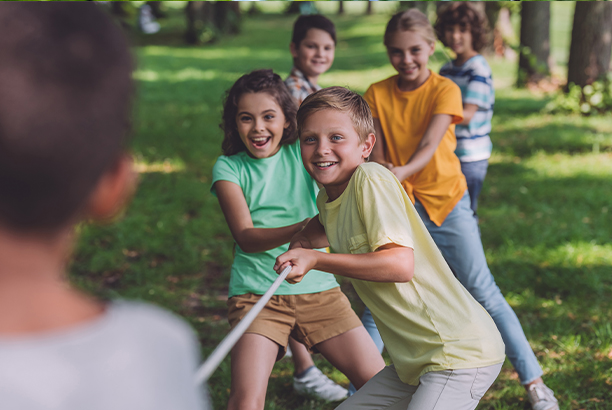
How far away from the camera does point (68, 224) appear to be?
2.56 ft

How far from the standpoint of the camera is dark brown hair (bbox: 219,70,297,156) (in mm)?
2551

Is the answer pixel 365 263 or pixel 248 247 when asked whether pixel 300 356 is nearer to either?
pixel 248 247

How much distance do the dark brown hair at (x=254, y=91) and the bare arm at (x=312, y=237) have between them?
2.07 feet

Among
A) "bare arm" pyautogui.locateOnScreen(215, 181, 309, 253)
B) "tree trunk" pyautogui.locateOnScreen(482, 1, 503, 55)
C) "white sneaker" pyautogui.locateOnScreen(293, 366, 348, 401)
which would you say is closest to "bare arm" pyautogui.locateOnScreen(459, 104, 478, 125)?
"bare arm" pyautogui.locateOnScreen(215, 181, 309, 253)

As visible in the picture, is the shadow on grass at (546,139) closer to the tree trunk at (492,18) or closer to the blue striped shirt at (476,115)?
the blue striped shirt at (476,115)

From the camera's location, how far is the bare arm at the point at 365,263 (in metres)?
1.71

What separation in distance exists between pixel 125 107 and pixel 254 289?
1670 mm

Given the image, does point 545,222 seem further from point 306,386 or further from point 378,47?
point 378,47

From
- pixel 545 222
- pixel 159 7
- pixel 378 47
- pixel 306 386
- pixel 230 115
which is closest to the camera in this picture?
pixel 230 115

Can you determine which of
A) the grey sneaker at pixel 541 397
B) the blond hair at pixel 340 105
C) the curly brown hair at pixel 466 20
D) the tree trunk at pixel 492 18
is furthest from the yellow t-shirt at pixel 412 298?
the tree trunk at pixel 492 18

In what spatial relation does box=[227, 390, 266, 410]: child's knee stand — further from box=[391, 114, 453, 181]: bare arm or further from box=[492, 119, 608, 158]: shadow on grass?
box=[492, 119, 608, 158]: shadow on grass

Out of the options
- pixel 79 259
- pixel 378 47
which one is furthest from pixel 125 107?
pixel 378 47

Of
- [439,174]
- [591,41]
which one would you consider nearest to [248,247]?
[439,174]

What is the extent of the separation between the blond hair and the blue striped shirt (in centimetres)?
151
